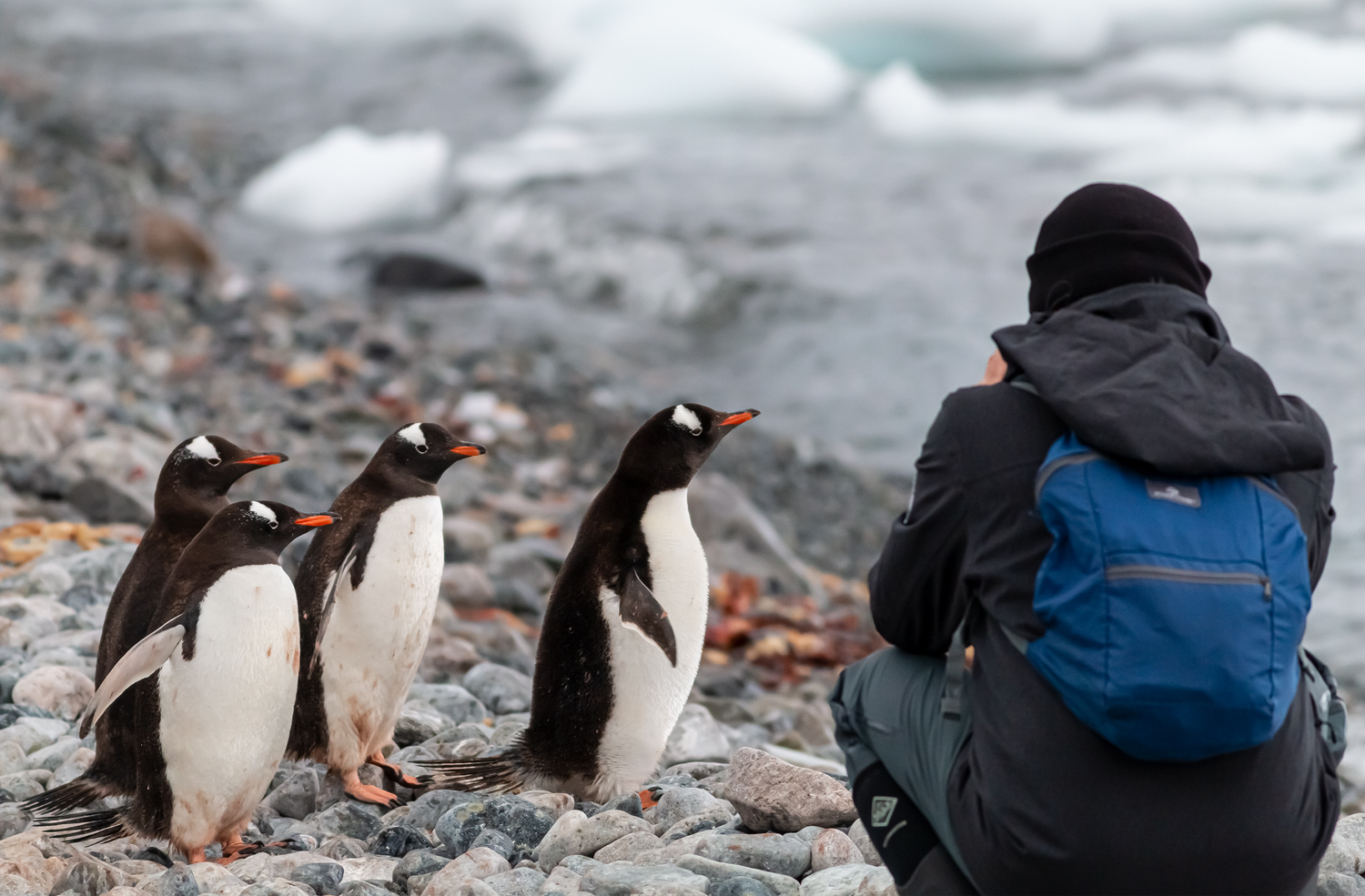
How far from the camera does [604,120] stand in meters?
21.0

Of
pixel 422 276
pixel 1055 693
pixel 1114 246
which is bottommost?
pixel 1055 693

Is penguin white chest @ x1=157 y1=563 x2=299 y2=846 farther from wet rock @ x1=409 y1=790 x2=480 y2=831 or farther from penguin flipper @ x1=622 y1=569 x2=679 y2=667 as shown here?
penguin flipper @ x1=622 y1=569 x2=679 y2=667

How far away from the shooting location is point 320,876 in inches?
107

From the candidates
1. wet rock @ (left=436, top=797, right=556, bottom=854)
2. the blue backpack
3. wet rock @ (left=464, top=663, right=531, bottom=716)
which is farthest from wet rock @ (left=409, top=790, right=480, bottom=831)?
the blue backpack

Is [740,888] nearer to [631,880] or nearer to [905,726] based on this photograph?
[631,880]

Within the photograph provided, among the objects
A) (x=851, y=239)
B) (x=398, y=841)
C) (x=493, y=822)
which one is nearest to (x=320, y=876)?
(x=398, y=841)

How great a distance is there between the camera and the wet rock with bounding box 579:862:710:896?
2.60 m

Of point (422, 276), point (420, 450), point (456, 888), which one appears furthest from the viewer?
point (422, 276)

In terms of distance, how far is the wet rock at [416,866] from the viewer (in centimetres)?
278

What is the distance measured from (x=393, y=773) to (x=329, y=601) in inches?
17.0

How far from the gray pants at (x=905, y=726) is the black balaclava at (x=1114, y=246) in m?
0.61

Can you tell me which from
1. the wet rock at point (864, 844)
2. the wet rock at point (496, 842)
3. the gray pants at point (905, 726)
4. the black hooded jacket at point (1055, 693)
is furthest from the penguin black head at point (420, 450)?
the black hooded jacket at point (1055, 693)

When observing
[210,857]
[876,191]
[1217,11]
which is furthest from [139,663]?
[1217,11]

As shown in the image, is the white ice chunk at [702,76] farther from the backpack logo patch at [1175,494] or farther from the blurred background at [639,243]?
the backpack logo patch at [1175,494]
